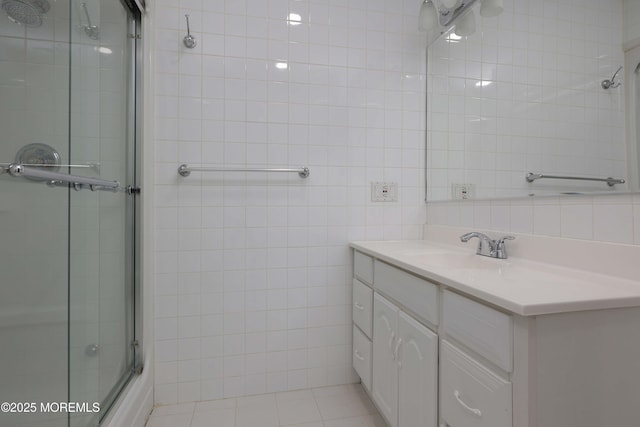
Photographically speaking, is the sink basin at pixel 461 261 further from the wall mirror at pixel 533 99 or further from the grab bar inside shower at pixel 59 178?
the grab bar inside shower at pixel 59 178

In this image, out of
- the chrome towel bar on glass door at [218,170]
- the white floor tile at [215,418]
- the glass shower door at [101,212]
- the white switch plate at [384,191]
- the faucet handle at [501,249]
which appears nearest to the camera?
the glass shower door at [101,212]

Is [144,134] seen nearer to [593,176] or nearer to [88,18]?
[88,18]

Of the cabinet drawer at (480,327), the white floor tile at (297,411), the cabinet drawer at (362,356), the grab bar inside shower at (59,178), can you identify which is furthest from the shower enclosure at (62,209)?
the cabinet drawer at (480,327)

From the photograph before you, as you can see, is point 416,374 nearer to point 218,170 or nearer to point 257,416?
point 257,416

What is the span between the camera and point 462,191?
1.56 meters

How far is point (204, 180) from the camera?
5.07ft

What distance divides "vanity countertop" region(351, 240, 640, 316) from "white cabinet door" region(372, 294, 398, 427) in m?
0.22

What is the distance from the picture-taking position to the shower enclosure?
35.4 inches

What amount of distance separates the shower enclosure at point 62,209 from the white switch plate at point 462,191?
163cm

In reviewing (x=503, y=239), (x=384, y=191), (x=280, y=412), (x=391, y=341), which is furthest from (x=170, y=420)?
(x=503, y=239)

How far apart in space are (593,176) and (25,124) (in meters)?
1.82

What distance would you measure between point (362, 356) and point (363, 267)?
449 mm

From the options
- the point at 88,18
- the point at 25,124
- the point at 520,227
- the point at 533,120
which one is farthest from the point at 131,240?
the point at 533,120

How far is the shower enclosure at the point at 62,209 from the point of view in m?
0.90
